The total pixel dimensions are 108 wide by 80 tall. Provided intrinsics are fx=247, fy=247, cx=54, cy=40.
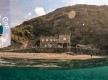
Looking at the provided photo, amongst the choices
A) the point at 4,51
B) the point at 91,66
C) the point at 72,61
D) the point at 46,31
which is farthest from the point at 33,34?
the point at 91,66

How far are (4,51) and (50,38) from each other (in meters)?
7.95

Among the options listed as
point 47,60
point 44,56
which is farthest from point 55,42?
point 47,60

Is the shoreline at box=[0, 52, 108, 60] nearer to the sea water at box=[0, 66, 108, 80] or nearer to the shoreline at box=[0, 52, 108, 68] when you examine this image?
the shoreline at box=[0, 52, 108, 68]

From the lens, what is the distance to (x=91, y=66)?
1608 inches

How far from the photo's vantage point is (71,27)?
45875 mm

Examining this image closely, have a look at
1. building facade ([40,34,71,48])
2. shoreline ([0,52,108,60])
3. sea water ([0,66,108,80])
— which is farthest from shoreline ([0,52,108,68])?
sea water ([0,66,108,80])

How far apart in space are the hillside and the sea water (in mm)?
4292

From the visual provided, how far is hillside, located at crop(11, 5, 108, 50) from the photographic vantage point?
139 feet

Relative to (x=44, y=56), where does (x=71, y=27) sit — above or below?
above

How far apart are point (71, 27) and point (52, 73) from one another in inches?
362

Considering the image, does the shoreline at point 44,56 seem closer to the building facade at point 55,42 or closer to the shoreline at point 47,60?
the shoreline at point 47,60

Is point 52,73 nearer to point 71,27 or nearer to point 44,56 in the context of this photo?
point 44,56

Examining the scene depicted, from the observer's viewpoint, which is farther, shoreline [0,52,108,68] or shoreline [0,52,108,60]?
shoreline [0,52,108,60]

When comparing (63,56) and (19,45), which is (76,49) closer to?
(63,56)
